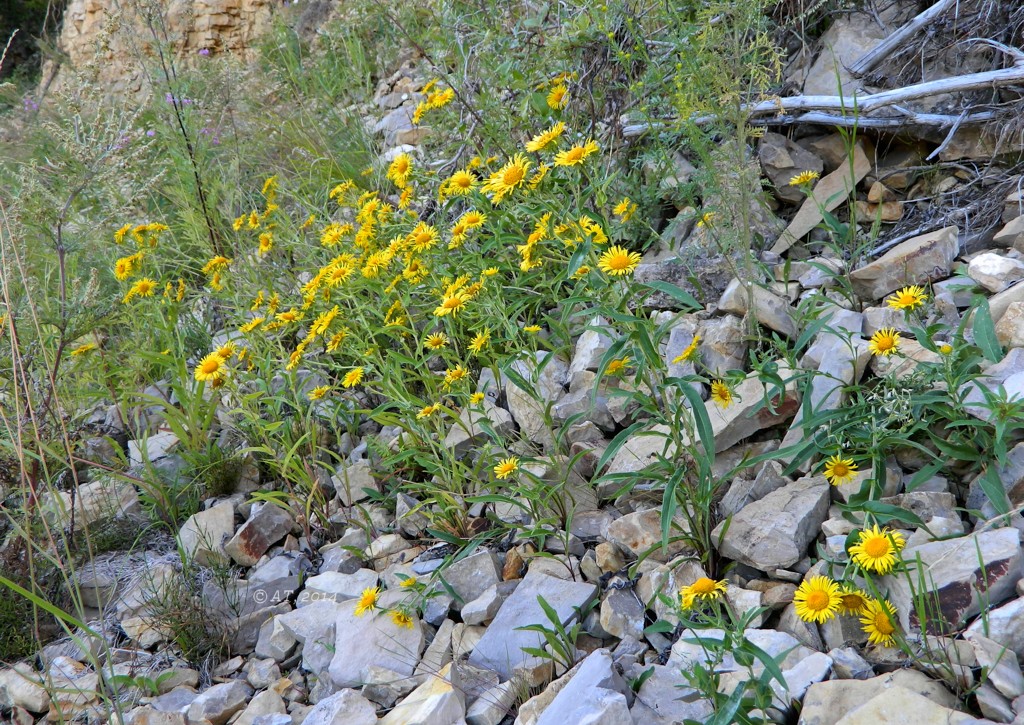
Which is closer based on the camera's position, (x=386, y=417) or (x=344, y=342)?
(x=386, y=417)

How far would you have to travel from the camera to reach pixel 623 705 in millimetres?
1544

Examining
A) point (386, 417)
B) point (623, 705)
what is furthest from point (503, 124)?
point (623, 705)

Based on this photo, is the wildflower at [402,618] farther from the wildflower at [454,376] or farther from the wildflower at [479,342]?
the wildflower at [479,342]

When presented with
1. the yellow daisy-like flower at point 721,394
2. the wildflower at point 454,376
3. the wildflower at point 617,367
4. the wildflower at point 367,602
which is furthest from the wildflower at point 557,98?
the wildflower at point 367,602

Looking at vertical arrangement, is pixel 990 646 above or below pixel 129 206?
below

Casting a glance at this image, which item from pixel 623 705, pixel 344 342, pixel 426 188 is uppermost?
pixel 426 188

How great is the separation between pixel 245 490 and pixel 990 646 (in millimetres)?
2470

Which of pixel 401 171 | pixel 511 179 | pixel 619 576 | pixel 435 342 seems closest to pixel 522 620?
pixel 619 576

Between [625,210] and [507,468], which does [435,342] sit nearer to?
[507,468]

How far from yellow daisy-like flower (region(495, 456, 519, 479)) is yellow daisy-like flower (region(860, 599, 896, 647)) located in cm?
98

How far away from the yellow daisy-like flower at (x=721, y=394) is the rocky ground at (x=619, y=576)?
0.31ft

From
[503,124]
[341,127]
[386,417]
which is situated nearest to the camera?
[386,417]

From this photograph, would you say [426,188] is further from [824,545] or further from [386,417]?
[824,545]

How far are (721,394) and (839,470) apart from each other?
35 centimetres
